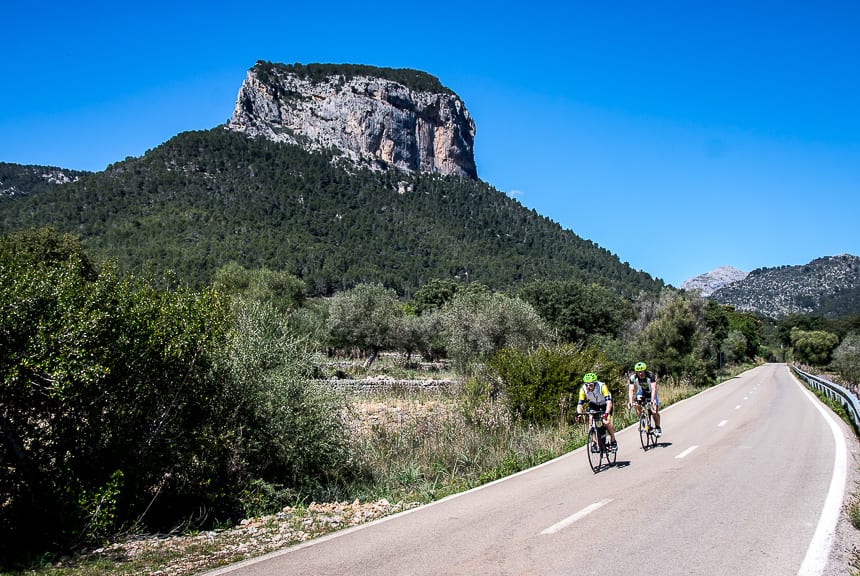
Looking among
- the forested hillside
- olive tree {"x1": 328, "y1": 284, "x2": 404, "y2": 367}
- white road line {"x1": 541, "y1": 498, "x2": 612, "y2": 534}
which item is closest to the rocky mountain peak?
the forested hillside

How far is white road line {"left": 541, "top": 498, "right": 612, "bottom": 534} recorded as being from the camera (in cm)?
652

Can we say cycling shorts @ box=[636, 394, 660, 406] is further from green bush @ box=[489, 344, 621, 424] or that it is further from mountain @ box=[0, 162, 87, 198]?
mountain @ box=[0, 162, 87, 198]

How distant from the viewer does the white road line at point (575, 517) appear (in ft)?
21.4

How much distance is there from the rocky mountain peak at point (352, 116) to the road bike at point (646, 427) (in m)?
148

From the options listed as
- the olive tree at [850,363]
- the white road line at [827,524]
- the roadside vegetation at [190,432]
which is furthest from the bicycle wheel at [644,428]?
the olive tree at [850,363]

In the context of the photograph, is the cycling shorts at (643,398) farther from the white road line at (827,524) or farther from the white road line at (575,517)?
the white road line at (575,517)

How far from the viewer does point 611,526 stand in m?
6.54

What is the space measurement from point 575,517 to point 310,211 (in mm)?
118265

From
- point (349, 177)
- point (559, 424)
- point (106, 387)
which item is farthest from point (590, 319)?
point (349, 177)

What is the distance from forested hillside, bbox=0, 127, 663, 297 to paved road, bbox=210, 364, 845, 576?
73.6 m

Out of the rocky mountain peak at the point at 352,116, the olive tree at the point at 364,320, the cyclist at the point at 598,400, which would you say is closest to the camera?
the cyclist at the point at 598,400

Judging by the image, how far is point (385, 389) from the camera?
95.9 ft

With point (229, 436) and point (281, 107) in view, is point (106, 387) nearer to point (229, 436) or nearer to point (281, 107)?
point (229, 436)

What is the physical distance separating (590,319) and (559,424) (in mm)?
44664
